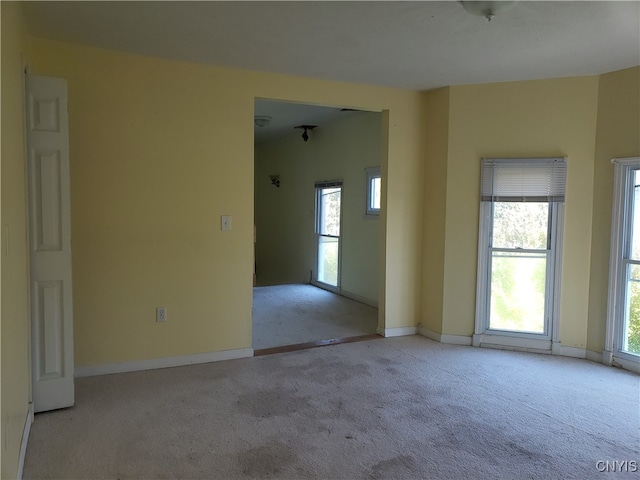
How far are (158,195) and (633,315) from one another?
3.87 metres

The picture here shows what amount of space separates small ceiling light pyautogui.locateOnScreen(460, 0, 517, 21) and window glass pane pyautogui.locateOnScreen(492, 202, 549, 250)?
2.06 metres

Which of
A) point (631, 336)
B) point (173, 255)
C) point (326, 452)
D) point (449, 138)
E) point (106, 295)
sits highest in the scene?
point (449, 138)

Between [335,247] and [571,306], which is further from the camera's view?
[335,247]

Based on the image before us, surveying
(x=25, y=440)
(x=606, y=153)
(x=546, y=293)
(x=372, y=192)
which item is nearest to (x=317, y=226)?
(x=372, y=192)

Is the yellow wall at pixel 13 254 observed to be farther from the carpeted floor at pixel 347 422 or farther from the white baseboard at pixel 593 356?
the white baseboard at pixel 593 356

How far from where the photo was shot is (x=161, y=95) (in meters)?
3.55

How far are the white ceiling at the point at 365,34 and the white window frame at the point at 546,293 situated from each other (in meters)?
1.02

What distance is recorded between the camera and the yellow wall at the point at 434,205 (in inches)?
170

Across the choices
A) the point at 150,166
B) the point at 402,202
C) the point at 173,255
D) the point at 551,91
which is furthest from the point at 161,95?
the point at 551,91

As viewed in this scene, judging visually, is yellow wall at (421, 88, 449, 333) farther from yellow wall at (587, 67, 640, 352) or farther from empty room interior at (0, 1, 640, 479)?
yellow wall at (587, 67, 640, 352)

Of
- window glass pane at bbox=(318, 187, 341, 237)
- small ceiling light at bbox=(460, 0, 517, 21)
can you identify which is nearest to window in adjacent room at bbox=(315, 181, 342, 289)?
window glass pane at bbox=(318, 187, 341, 237)

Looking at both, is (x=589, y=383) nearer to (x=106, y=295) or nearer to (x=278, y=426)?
(x=278, y=426)

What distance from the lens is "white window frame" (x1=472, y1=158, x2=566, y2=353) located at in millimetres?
4000

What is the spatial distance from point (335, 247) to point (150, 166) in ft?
12.3
